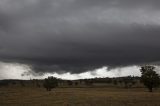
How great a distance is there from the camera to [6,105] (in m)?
55.0

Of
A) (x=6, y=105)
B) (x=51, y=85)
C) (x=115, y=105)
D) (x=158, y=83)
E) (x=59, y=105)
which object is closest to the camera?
(x=115, y=105)

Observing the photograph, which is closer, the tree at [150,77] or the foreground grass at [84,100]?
the foreground grass at [84,100]

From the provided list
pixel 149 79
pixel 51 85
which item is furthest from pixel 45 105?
pixel 51 85

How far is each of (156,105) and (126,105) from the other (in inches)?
188

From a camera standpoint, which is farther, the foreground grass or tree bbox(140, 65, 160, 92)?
tree bbox(140, 65, 160, 92)

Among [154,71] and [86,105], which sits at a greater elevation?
[154,71]

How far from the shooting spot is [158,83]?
114188 mm

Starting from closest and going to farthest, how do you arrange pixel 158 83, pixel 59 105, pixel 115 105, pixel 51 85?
pixel 115 105 → pixel 59 105 → pixel 158 83 → pixel 51 85

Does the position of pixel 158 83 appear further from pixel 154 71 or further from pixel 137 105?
pixel 137 105

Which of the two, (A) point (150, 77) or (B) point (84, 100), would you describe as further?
(A) point (150, 77)

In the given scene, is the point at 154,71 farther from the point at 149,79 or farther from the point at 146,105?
the point at 146,105

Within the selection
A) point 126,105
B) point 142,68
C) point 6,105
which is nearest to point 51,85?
point 142,68

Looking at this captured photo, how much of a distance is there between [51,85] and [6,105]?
89.6 m

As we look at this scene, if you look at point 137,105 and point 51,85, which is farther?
point 51,85
